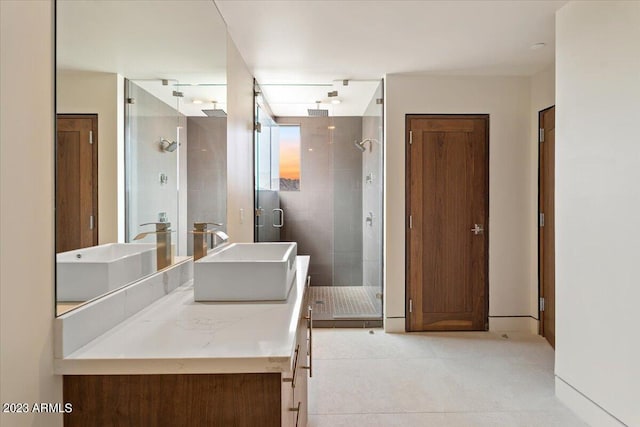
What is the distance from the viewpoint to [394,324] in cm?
389

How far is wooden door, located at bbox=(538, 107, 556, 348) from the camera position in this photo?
355 centimetres

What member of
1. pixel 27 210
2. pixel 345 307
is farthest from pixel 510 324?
pixel 27 210

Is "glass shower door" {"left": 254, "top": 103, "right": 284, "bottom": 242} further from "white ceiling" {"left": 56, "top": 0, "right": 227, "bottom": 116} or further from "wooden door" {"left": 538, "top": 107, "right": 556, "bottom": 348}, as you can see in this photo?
"wooden door" {"left": 538, "top": 107, "right": 556, "bottom": 348}

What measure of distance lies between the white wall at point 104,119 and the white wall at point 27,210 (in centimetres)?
10

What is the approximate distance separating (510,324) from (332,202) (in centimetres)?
234

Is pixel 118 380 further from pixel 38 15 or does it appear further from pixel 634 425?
pixel 634 425

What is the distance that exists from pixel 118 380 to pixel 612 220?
7.72ft

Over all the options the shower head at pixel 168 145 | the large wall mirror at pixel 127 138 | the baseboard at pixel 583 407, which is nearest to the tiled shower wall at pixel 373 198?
the baseboard at pixel 583 407

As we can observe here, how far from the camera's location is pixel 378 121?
409 centimetres

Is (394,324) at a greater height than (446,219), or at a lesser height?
lesser

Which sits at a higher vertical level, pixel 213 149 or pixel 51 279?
pixel 213 149

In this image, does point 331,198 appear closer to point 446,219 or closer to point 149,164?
point 446,219

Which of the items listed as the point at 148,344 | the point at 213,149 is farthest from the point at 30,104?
the point at 213,149

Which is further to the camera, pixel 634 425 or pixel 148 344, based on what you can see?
pixel 634 425
